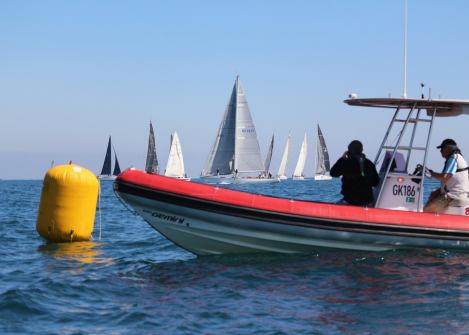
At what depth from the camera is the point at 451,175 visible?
625 cm

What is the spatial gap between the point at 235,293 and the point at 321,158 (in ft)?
192

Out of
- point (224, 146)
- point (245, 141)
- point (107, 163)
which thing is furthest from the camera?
point (107, 163)

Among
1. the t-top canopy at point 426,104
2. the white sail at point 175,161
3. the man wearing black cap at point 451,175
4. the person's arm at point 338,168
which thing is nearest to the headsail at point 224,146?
the white sail at point 175,161

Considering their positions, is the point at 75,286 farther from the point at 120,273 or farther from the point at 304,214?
the point at 304,214

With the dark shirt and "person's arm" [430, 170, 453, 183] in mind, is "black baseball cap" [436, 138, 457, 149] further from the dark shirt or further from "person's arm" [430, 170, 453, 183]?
the dark shirt

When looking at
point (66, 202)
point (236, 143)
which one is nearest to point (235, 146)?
point (236, 143)

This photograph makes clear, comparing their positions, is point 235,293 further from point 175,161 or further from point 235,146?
point 175,161

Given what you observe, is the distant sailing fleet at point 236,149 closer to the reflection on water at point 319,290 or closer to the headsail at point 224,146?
the headsail at point 224,146

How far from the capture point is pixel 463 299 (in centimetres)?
439

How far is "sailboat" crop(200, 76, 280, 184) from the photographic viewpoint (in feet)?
129

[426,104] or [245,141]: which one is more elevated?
[245,141]

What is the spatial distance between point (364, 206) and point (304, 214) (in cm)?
101

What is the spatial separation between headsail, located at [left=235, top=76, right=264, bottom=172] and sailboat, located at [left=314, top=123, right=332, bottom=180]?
16.9 metres

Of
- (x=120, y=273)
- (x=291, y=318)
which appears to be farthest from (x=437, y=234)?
(x=120, y=273)
